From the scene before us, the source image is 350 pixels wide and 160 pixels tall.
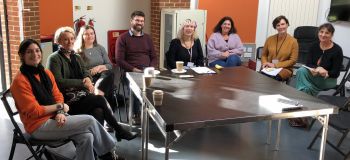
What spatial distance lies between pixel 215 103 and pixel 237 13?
13.0ft

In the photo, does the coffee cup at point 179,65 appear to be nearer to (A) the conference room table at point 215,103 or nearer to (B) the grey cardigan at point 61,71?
(A) the conference room table at point 215,103

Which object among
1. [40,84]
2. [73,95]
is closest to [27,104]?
[40,84]

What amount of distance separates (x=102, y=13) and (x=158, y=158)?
338 centimetres

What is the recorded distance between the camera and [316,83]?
434 centimetres

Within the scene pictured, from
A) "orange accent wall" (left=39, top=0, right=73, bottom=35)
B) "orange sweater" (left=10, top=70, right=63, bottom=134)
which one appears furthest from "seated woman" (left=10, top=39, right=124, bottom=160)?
"orange accent wall" (left=39, top=0, right=73, bottom=35)

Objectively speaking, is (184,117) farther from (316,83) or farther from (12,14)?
(12,14)

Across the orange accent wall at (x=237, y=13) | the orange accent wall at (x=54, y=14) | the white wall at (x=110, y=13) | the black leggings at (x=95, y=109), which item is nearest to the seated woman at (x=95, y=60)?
the black leggings at (x=95, y=109)

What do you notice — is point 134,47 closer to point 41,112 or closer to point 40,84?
point 40,84

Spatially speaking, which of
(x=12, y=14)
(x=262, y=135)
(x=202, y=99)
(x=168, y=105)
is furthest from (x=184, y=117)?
(x=12, y=14)

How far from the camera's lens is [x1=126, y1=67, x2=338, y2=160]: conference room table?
2.40 m

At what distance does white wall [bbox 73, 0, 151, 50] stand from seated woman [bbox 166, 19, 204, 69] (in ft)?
6.39

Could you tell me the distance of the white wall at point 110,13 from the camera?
594 centimetres

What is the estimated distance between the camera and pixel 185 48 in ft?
14.6

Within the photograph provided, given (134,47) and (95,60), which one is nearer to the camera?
(95,60)
